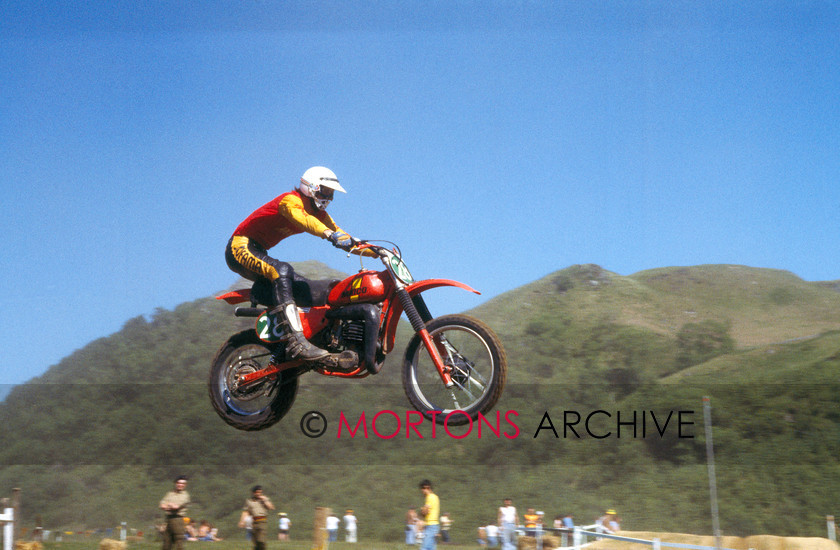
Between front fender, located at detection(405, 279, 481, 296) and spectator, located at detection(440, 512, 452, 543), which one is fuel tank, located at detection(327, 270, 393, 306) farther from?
spectator, located at detection(440, 512, 452, 543)

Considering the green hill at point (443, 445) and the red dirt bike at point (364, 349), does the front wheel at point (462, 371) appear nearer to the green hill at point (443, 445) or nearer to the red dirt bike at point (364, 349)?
the red dirt bike at point (364, 349)

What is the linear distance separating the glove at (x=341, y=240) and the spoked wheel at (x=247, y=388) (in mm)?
1854

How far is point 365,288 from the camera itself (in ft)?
28.8

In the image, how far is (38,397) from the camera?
44.3m

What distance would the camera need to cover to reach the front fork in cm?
819

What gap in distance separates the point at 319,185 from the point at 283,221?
76 centimetres

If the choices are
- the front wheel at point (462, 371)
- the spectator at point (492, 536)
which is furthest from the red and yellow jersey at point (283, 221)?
the spectator at point (492, 536)

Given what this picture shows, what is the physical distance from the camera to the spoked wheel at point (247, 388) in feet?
31.4

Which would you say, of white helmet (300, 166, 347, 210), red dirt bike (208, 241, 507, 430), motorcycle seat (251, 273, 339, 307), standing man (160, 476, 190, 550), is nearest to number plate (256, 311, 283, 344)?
red dirt bike (208, 241, 507, 430)

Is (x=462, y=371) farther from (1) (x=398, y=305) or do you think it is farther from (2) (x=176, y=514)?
(2) (x=176, y=514)

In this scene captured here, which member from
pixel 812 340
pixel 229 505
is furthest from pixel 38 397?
pixel 812 340

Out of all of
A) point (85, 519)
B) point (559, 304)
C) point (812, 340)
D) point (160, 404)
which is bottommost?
point (85, 519)

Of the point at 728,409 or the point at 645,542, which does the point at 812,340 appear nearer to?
the point at 728,409

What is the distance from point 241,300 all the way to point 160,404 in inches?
1419
